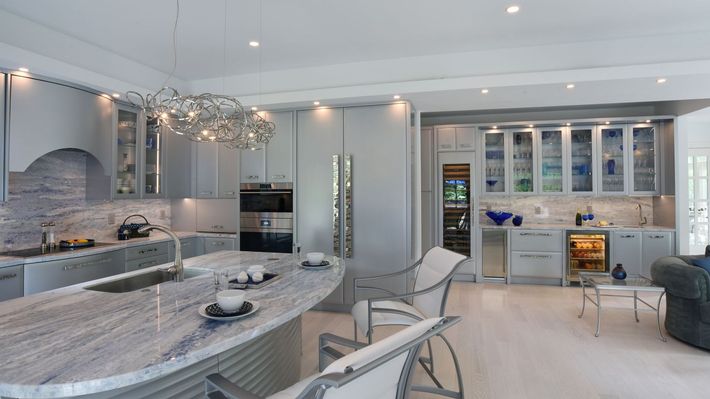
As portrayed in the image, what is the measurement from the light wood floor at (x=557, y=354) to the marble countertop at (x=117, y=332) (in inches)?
48.7

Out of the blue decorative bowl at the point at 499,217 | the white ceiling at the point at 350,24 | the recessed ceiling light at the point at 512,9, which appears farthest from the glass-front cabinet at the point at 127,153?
the blue decorative bowl at the point at 499,217

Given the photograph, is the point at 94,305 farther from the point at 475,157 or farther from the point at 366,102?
the point at 475,157

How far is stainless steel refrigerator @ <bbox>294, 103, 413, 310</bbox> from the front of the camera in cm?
A: 395

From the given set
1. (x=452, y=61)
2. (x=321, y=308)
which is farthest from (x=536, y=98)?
(x=321, y=308)

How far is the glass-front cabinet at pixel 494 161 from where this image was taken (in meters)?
5.42

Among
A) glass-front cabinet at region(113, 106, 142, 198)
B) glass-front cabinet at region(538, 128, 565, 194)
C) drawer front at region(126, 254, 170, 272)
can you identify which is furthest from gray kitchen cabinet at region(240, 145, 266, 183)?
glass-front cabinet at region(538, 128, 565, 194)

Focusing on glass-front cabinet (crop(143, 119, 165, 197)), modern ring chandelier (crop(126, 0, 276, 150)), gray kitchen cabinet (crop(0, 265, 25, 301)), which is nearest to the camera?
modern ring chandelier (crop(126, 0, 276, 150))

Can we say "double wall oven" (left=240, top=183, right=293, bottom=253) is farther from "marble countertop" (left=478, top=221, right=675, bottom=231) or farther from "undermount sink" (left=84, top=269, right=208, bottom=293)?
"marble countertop" (left=478, top=221, right=675, bottom=231)

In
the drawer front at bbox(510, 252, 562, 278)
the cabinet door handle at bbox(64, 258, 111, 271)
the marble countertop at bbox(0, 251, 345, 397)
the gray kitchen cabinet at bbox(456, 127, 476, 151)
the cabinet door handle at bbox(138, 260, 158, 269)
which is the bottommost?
the drawer front at bbox(510, 252, 562, 278)

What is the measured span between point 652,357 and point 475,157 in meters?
3.16

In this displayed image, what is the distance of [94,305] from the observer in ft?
5.32

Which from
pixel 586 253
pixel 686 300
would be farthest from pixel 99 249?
pixel 586 253

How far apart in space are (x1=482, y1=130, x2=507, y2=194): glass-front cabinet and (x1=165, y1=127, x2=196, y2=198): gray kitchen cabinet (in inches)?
166

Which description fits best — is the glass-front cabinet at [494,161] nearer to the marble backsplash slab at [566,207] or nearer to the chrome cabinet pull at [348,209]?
the marble backsplash slab at [566,207]
